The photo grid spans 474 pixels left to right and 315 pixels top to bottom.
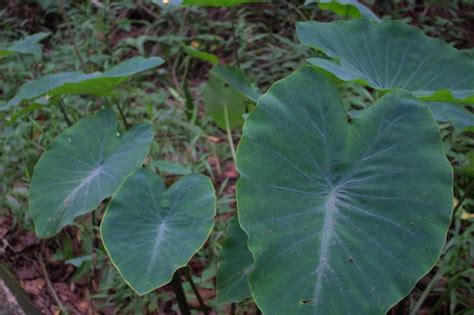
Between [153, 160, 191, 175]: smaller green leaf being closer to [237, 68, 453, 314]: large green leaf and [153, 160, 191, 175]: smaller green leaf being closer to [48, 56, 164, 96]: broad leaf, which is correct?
[48, 56, 164, 96]: broad leaf

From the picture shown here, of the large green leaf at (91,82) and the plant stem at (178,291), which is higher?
the large green leaf at (91,82)

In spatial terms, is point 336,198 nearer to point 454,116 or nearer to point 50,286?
point 454,116

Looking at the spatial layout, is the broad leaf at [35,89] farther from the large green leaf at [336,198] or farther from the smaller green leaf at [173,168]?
the large green leaf at [336,198]

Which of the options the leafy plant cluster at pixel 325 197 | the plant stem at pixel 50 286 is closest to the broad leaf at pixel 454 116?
the leafy plant cluster at pixel 325 197

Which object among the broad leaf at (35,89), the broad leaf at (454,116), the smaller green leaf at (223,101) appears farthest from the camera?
the smaller green leaf at (223,101)

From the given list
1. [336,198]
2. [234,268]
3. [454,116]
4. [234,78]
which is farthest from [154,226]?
[454,116]

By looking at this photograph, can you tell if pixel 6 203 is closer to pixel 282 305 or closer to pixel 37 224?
pixel 37 224

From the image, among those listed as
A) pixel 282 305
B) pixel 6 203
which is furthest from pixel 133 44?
pixel 282 305
